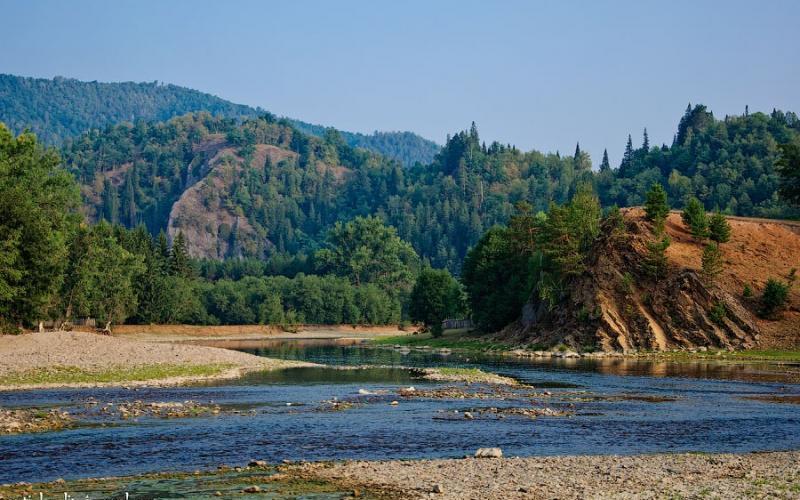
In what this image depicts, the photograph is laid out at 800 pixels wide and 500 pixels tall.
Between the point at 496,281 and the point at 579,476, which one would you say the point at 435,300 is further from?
the point at 579,476

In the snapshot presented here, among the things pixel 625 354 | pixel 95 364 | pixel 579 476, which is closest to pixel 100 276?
pixel 95 364

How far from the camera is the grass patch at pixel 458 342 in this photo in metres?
128

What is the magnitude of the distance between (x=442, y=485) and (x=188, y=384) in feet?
135

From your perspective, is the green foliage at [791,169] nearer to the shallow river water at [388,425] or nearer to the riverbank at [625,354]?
the riverbank at [625,354]

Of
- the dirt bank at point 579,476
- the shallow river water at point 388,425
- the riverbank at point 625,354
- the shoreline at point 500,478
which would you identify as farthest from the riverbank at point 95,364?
the riverbank at point 625,354

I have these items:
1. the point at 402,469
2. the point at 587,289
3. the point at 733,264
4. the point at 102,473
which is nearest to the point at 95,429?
the point at 102,473

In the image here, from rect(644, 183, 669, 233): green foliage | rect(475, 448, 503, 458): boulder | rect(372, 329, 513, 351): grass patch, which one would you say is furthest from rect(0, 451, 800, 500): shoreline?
rect(644, 183, 669, 233): green foliage

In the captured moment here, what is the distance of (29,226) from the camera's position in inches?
3339

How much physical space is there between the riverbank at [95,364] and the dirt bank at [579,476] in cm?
3700

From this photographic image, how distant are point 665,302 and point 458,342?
35.3 metres

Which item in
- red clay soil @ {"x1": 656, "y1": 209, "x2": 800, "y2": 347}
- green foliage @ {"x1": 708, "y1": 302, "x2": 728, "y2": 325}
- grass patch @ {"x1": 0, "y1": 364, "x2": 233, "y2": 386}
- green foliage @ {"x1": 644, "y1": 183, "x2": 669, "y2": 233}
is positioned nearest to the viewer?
grass patch @ {"x1": 0, "y1": 364, "x2": 233, "y2": 386}

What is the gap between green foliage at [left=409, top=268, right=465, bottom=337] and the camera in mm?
166000

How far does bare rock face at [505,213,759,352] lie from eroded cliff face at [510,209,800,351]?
0.12m

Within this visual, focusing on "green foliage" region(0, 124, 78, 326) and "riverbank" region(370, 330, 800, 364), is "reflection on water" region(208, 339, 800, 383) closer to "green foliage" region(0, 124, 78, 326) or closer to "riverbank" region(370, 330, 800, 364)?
"riverbank" region(370, 330, 800, 364)
